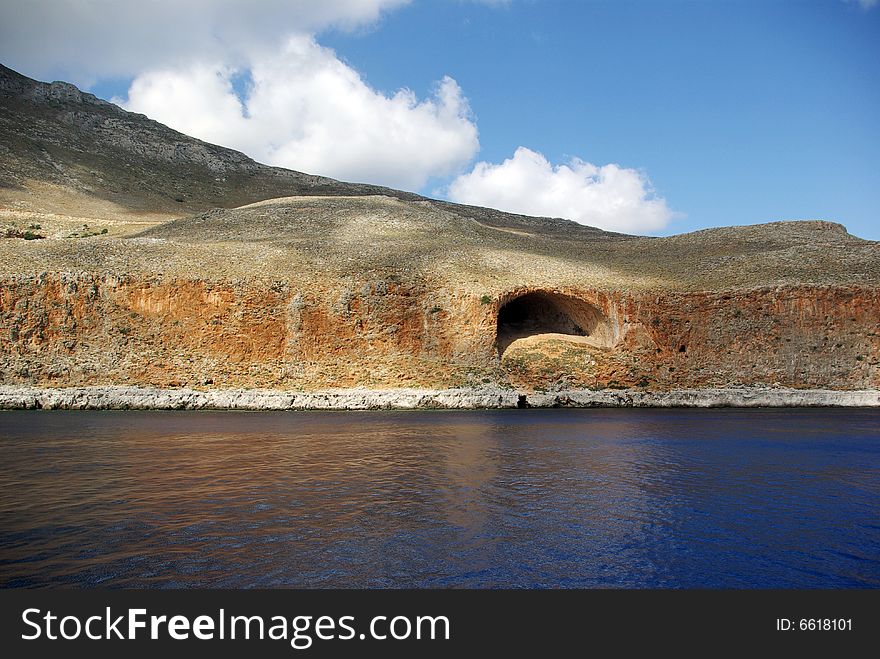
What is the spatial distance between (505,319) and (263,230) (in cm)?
2449

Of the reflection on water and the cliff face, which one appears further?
the cliff face

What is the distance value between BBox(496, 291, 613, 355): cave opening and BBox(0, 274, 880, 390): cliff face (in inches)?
31.4

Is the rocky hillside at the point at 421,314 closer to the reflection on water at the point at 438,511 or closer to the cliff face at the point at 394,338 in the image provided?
the cliff face at the point at 394,338

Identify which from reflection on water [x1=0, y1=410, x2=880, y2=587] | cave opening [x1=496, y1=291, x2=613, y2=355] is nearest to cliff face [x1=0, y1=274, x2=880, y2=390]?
cave opening [x1=496, y1=291, x2=613, y2=355]

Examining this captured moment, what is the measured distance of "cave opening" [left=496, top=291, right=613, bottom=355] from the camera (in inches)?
1704

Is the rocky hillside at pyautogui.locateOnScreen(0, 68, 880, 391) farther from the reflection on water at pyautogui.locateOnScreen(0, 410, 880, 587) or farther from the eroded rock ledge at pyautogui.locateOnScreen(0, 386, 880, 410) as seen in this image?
the reflection on water at pyautogui.locateOnScreen(0, 410, 880, 587)

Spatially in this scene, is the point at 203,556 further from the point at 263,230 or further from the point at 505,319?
the point at 263,230

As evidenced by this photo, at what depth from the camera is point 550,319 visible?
4791 centimetres

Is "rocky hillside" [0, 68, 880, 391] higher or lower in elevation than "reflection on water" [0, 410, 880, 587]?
higher

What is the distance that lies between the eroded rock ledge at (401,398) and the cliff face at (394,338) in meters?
0.81

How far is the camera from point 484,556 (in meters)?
7.98

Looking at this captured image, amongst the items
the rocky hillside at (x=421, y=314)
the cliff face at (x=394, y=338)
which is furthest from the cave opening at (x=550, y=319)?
the cliff face at (x=394, y=338)

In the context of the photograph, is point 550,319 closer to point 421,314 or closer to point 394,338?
point 421,314

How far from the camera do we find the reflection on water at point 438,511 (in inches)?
293
